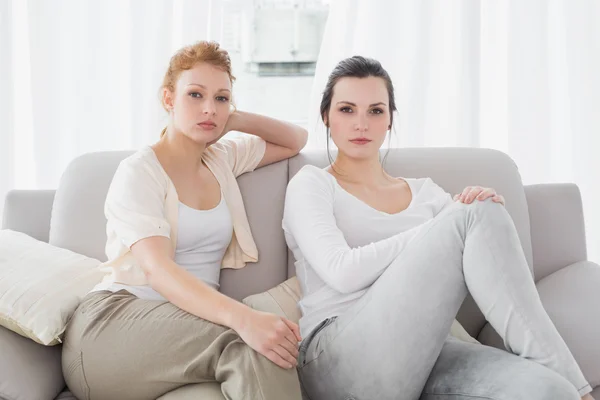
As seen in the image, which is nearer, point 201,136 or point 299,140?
point 201,136

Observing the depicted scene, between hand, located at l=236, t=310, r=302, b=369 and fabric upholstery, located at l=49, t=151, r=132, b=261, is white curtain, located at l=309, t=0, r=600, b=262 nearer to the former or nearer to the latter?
fabric upholstery, located at l=49, t=151, r=132, b=261

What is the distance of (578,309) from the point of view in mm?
1702

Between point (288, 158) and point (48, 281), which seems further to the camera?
point (288, 158)

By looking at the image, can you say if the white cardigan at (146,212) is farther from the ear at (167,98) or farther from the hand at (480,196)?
the hand at (480,196)

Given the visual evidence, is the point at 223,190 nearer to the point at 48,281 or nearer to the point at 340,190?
the point at 340,190

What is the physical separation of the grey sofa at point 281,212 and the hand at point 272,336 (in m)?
0.50

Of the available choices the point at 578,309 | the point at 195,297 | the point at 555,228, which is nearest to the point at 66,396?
the point at 195,297

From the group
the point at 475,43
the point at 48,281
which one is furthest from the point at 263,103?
the point at 48,281

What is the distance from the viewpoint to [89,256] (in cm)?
197

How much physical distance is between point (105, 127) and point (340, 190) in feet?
4.57

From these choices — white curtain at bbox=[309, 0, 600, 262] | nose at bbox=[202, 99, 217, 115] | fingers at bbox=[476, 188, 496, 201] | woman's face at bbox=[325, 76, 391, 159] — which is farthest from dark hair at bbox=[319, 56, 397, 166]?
white curtain at bbox=[309, 0, 600, 262]

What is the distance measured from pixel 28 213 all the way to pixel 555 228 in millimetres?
1632

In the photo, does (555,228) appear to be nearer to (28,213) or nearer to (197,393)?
(197,393)

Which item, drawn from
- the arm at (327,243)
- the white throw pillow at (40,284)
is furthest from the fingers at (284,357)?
the white throw pillow at (40,284)
